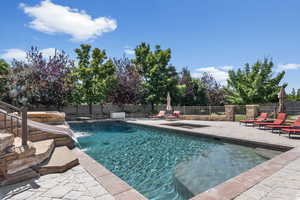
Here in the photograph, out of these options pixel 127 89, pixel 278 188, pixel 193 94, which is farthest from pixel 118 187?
pixel 193 94

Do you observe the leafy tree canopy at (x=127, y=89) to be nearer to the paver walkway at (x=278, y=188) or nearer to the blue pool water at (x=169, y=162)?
the blue pool water at (x=169, y=162)

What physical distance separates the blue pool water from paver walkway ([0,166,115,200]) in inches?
44.0

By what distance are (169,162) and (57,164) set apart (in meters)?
3.26

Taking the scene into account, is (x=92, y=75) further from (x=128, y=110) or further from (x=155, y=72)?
(x=155, y=72)

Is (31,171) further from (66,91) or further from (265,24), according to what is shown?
(265,24)

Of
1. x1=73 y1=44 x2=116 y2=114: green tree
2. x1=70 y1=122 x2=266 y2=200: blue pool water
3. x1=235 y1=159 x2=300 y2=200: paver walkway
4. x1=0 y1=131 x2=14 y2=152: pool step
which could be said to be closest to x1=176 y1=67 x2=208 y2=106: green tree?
x1=73 y1=44 x2=116 y2=114: green tree

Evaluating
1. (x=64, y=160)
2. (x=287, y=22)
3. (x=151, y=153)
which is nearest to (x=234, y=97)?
(x=287, y=22)

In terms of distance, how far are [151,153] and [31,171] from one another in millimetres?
3884

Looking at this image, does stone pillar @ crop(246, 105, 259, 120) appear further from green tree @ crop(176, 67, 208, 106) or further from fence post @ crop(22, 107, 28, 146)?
fence post @ crop(22, 107, 28, 146)

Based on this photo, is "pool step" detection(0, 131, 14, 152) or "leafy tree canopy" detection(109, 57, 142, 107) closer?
"pool step" detection(0, 131, 14, 152)

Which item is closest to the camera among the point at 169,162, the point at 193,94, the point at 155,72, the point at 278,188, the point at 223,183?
the point at 278,188

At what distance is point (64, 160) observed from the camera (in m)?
3.97

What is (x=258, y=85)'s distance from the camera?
19.5 meters

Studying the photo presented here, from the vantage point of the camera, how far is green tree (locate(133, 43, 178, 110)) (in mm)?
20658
